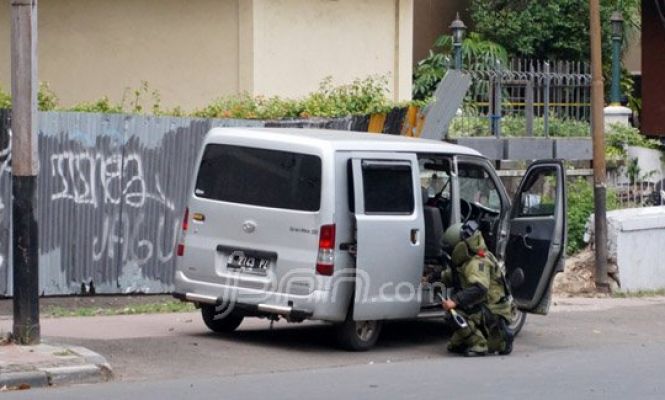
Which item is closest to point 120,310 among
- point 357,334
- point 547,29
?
point 357,334

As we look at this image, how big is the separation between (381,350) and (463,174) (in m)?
1.95

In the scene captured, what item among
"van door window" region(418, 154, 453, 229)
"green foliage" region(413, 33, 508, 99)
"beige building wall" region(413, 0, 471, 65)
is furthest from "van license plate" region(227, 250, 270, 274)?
"beige building wall" region(413, 0, 471, 65)

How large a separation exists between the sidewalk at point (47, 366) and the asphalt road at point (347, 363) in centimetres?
15

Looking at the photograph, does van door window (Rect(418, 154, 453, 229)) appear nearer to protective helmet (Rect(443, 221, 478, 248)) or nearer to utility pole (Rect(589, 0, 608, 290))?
protective helmet (Rect(443, 221, 478, 248))

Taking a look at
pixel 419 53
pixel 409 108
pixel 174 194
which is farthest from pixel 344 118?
pixel 419 53

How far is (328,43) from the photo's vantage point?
18.4 metres

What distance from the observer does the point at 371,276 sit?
35.7 ft

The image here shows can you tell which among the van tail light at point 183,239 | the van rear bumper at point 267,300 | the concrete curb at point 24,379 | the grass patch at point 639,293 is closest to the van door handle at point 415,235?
the van rear bumper at point 267,300

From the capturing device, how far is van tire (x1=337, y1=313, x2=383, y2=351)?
11.1 m

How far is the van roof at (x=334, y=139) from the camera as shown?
10859 millimetres

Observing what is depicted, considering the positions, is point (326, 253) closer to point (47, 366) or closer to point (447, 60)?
point (47, 366)

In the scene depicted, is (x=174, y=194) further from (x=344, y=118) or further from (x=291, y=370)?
(x=291, y=370)

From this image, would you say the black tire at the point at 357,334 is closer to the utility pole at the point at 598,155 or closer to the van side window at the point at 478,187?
the van side window at the point at 478,187

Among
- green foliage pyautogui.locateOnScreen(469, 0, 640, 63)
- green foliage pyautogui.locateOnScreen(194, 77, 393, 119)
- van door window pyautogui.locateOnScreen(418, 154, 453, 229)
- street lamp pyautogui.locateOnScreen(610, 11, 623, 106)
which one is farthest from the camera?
green foliage pyautogui.locateOnScreen(469, 0, 640, 63)
